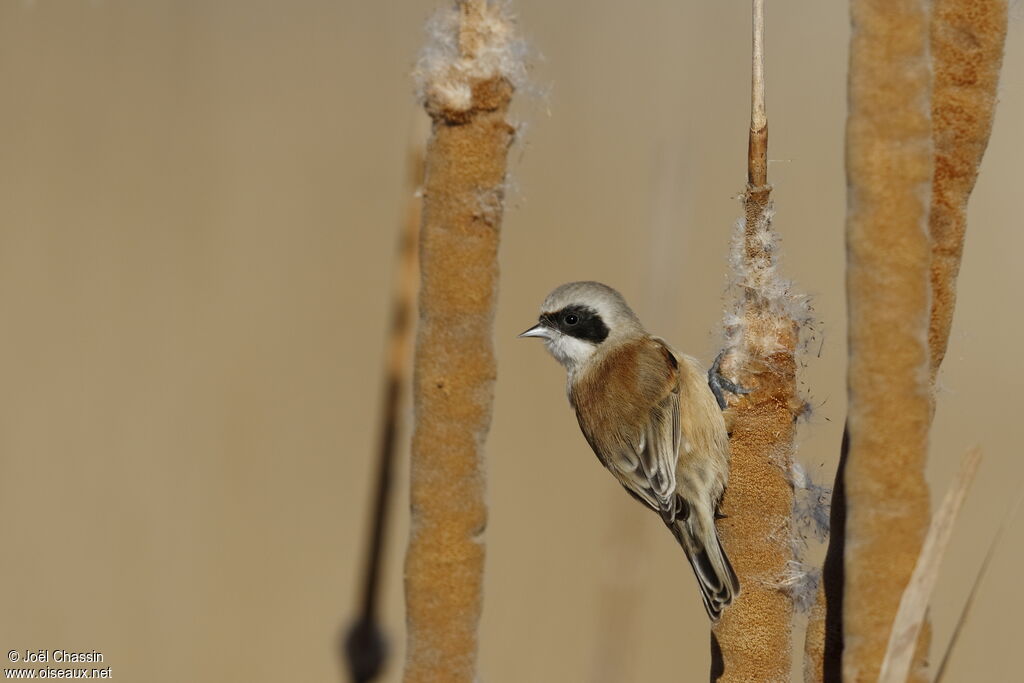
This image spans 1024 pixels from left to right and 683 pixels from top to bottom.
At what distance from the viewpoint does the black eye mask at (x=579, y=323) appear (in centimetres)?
270

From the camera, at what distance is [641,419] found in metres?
2.51

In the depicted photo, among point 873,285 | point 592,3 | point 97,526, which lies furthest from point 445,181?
point 592,3

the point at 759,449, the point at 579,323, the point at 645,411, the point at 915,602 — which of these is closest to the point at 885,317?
the point at 915,602

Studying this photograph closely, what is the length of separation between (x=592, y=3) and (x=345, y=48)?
1.22 metres

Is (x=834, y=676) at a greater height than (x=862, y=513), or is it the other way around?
(x=862, y=513)

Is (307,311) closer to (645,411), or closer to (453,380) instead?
(645,411)

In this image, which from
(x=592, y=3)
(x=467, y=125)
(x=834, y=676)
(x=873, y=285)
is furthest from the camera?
(x=592, y=3)

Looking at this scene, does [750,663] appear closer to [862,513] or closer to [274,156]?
[862,513]

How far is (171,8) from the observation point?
4.50 meters

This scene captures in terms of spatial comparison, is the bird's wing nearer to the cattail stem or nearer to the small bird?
the small bird

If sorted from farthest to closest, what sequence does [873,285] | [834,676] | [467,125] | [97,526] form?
[97,526]
[467,125]
[834,676]
[873,285]

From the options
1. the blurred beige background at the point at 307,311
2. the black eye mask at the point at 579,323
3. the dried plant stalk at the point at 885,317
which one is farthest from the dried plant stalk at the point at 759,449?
the blurred beige background at the point at 307,311

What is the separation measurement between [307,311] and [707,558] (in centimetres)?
240

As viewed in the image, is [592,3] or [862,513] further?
[592,3]
